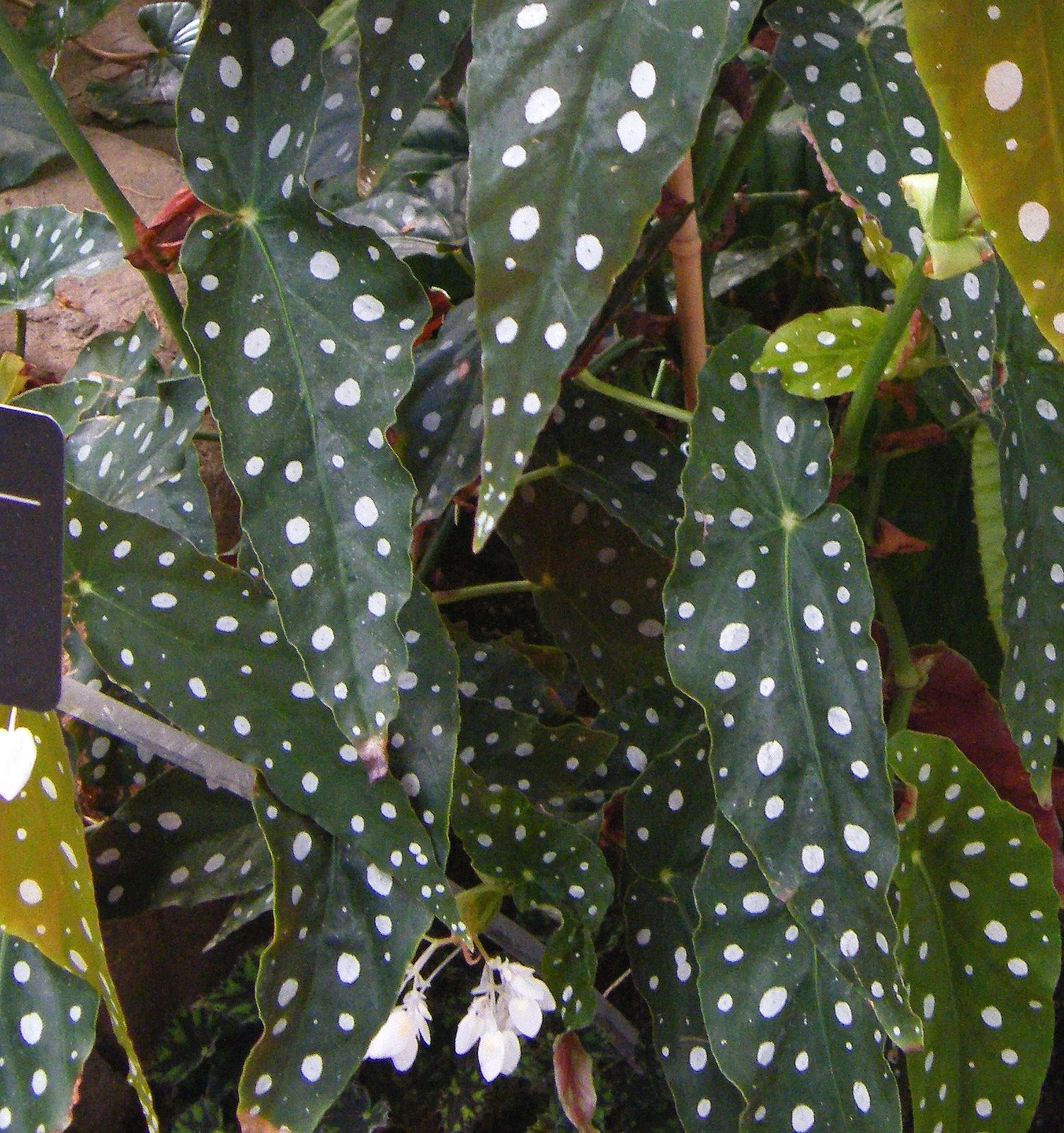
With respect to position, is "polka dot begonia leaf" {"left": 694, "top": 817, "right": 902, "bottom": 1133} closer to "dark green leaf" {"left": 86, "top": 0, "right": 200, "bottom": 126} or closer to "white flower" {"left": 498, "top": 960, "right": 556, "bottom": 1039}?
"white flower" {"left": 498, "top": 960, "right": 556, "bottom": 1039}

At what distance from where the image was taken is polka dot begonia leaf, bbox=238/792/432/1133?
672mm

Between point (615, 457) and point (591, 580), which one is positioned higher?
point (615, 457)

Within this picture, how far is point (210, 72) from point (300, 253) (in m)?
0.13

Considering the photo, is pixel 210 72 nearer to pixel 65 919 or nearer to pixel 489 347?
pixel 489 347

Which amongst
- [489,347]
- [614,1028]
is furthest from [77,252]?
[614,1028]

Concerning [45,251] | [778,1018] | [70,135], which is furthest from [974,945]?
[45,251]

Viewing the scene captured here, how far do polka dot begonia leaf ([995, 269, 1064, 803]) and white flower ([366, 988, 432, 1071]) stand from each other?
1.67 ft

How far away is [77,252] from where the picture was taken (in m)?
1.06

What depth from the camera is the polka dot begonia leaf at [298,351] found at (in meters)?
0.59

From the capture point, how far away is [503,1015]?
761mm

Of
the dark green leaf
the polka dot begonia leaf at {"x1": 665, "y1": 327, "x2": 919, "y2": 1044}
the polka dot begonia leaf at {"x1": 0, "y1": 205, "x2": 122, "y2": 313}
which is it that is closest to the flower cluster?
the polka dot begonia leaf at {"x1": 665, "y1": 327, "x2": 919, "y2": 1044}

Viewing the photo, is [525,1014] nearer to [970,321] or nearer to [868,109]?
[970,321]

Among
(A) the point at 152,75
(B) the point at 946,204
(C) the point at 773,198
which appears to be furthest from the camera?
(A) the point at 152,75

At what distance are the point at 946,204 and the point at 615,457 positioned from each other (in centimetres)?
44
